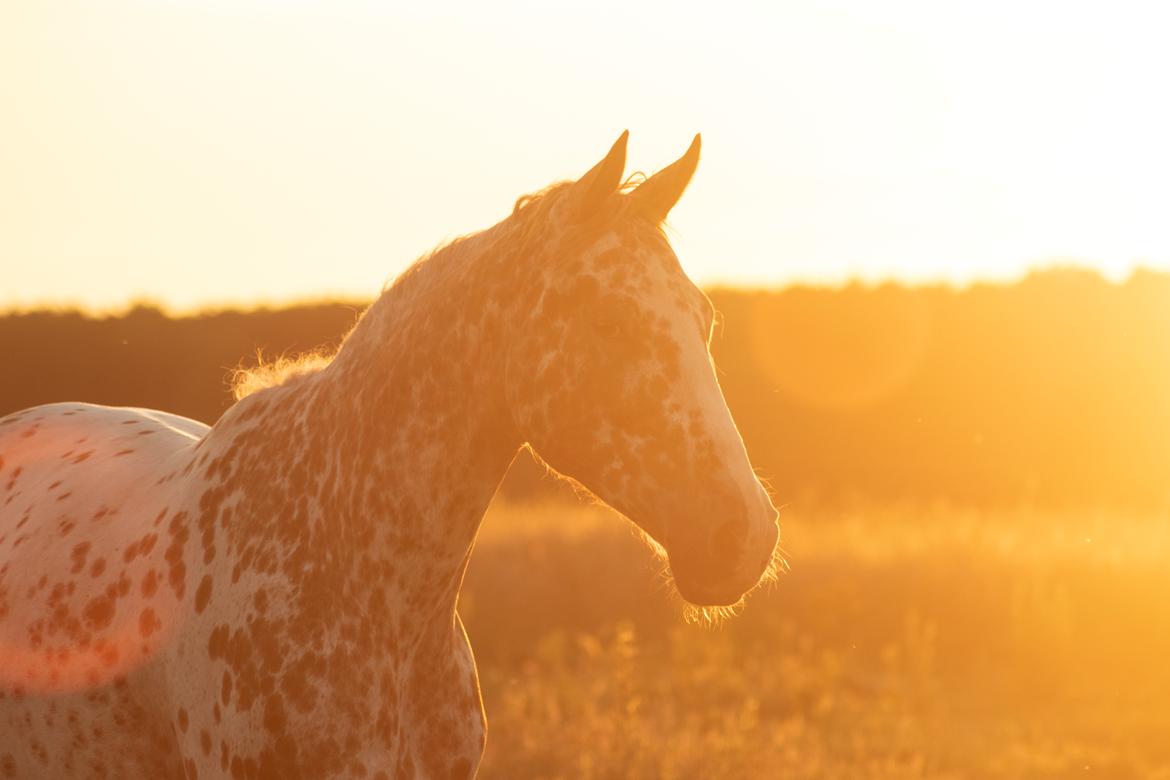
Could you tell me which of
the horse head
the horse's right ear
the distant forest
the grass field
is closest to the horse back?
the horse head

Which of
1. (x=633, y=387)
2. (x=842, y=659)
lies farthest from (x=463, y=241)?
(x=842, y=659)

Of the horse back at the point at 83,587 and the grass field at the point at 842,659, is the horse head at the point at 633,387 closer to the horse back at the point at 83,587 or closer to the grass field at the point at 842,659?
the horse back at the point at 83,587

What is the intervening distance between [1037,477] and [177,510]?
23916mm

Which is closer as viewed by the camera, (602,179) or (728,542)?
(728,542)

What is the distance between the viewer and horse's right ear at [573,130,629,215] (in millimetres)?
3424

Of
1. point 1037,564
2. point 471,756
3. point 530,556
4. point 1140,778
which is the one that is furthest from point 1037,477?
point 471,756

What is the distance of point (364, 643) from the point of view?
11.7 ft

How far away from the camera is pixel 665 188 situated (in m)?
3.67

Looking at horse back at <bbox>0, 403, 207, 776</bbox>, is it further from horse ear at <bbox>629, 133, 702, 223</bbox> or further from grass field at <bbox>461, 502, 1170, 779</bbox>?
grass field at <bbox>461, 502, 1170, 779</bbox>

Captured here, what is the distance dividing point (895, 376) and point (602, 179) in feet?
88.7

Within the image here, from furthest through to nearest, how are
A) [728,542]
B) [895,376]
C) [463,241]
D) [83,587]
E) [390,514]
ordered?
[895,376], [83,587], [463,241], [390,514], [728,542]

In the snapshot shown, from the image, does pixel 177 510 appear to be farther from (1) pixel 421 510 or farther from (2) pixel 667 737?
(2) pixel 667 737

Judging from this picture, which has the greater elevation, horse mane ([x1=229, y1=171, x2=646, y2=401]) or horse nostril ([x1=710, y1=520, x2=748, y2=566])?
horse mane ([x1=229, y1=171, x2=646, y2=401])

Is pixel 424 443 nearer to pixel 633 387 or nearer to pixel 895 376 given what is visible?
pixel 633 387
